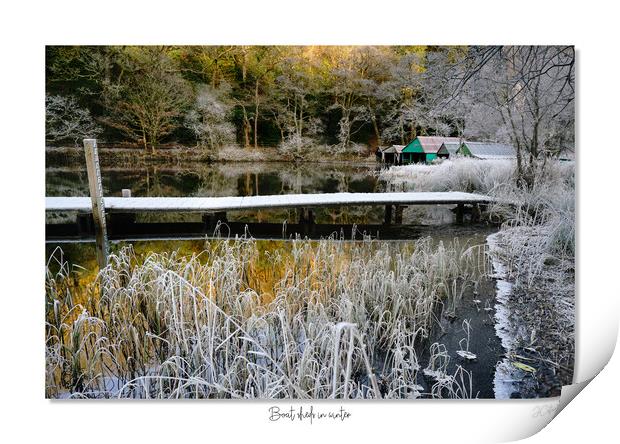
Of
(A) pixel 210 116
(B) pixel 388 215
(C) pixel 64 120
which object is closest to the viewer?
(C) pixel 64 120

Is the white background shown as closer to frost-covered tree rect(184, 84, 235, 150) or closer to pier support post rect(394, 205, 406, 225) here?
frost-covered tree rect(184, 84, 235, 150)

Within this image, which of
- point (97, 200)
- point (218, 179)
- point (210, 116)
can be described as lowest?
point (97, 200)

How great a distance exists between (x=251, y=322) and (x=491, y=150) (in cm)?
175

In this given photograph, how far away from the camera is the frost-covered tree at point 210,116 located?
2.88 metres

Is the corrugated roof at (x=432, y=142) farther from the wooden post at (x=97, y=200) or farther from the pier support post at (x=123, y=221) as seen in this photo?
the wooden post at (x=97, y=200)

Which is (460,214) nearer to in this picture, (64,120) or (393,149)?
(393,149)

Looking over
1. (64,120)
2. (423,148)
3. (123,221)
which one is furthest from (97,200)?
(423,148)

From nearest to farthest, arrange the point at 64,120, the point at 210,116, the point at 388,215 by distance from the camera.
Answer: the point at 64,120 < the point at 210,116 < the point at 388,215

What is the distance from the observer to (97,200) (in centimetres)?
290

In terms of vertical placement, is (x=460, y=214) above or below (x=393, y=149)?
below

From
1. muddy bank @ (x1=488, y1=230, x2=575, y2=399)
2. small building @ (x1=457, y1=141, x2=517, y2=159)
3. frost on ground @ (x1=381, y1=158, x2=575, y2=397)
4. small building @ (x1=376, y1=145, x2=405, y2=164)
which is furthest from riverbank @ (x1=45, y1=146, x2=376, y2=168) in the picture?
muddy bank @ (x1=488, y1=230, x2=575, y2=399)

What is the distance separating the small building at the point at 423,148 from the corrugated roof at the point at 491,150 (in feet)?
0.35

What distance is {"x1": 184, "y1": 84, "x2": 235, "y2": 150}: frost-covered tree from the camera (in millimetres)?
2877

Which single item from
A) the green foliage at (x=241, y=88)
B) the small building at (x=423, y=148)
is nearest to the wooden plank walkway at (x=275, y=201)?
the small building at (x=423, y=148)
